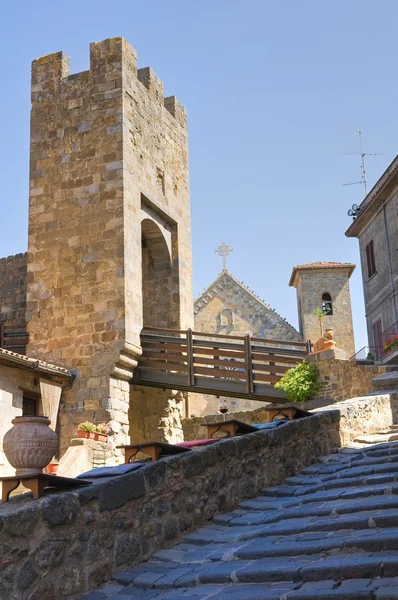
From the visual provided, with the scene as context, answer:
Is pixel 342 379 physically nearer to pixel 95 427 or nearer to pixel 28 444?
pixel 95 427

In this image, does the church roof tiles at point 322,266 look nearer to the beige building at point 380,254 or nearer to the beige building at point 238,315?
the beige building at point 238,315

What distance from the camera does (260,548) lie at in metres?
5.89

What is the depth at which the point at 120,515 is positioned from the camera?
5898 millimetres

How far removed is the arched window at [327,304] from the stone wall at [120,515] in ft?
89.9

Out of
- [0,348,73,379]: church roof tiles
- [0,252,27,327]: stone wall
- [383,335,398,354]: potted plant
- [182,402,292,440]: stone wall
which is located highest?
[0,252,27,327]: stone wall

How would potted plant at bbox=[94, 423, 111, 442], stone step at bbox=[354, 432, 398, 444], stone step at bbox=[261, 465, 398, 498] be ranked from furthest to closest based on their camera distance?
potted plant at bbox=[94, 423, 111, 442]
stone step at bbox=[354, 432, 398, 444]
stone step at bbox=[261, 465, 398, 498]

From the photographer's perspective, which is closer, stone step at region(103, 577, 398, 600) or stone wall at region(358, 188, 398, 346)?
stone step at region(103, 577, 398, 600)

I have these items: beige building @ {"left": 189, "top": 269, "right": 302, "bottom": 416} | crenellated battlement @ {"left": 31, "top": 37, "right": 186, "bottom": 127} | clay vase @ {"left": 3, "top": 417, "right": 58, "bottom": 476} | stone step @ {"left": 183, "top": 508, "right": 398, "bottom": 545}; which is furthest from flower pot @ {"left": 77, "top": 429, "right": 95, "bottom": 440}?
beige building @ {"left": 189, "top": 269, "right": 302, "bottom": 416}

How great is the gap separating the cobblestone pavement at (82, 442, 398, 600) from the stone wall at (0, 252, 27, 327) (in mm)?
12705

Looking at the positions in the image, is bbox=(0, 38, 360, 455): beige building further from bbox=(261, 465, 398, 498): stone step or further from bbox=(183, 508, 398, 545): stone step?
bbox=(183, 508, 398, 545): stone step

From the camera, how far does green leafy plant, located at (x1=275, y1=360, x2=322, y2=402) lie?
1563 cm

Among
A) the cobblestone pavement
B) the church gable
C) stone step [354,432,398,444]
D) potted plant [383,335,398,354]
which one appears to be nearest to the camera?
the cobblestone pavement

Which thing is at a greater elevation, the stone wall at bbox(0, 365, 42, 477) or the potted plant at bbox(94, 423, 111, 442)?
the stone wall at bbox(0, 365, 42, 477)

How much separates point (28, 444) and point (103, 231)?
1067 cm
